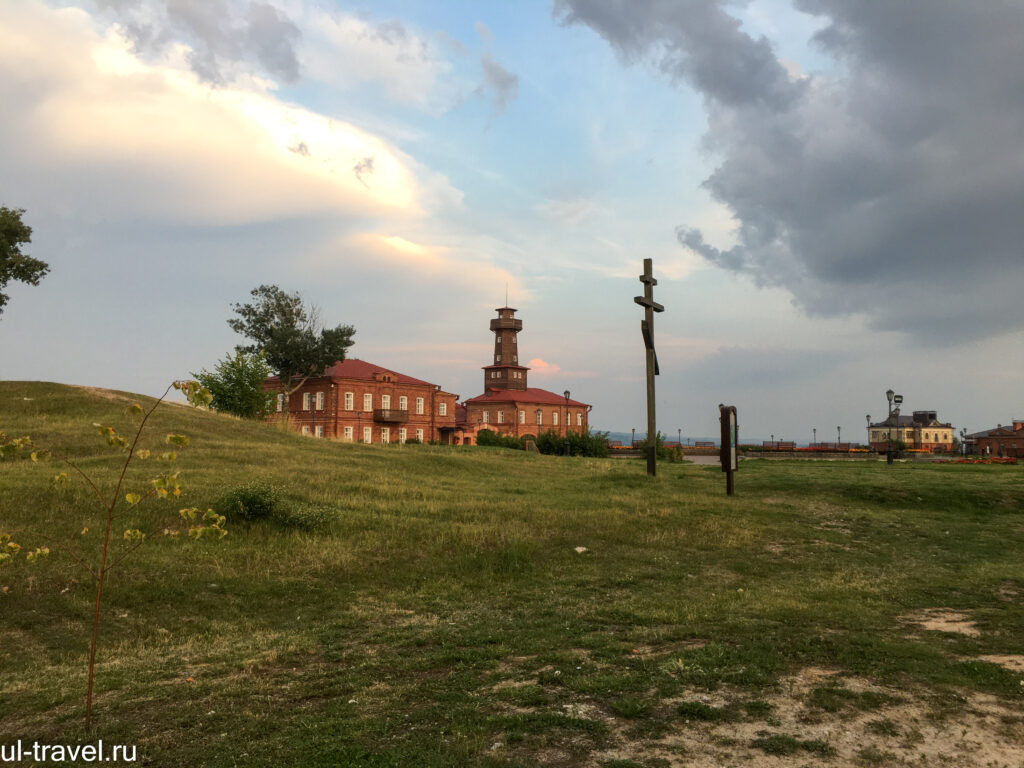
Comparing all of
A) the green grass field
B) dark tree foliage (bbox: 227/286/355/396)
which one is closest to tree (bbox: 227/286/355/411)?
dark tree foliage (bbox: 227/286/355/396)

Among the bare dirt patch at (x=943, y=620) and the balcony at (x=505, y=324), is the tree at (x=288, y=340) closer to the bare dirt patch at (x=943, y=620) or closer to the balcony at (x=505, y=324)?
the balcony at (x=505, y=324)

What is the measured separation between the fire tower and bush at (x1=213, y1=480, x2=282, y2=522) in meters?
71.1

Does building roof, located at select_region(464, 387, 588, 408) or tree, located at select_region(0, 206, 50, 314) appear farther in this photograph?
building roof, located at select_region(464, 387, 588, 408)

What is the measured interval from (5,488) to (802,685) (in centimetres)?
1605

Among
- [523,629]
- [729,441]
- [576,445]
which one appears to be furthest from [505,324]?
[523,629]

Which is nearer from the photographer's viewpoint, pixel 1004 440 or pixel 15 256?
pixel 15 256

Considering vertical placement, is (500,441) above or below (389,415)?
below

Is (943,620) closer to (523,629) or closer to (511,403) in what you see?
(523,629)

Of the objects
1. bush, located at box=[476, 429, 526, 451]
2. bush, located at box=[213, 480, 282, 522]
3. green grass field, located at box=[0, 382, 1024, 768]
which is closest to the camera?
green grass field, located at box=[0, 382, 1024, 768]

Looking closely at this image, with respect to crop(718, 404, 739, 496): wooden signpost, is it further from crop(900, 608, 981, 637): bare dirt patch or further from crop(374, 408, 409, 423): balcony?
crop(374, 408, 409, 423): balcony

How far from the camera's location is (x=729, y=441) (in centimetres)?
1956

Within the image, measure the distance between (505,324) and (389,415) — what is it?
25.4 meters

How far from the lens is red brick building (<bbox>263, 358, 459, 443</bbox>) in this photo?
66.0 meters

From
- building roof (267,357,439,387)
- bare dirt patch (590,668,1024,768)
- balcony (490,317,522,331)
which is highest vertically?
balcony (490,317,522,331)
